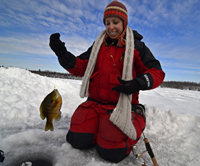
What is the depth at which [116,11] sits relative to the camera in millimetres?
2232

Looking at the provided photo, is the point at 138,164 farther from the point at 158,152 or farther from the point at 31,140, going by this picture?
the point at 31,140

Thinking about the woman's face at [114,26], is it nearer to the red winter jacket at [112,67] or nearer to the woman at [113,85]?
the woman at [113,85]

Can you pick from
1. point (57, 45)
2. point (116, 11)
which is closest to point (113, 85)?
point (57, 45)

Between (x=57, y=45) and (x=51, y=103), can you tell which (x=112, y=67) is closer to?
(x=57, y=45)

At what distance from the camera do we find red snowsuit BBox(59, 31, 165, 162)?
1960mm

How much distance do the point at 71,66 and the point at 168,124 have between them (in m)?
A: 2.42

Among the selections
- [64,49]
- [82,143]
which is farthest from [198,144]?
[64,49]

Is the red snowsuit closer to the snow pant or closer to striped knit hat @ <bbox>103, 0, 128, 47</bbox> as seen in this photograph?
the snow pant

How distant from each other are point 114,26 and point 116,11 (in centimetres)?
23

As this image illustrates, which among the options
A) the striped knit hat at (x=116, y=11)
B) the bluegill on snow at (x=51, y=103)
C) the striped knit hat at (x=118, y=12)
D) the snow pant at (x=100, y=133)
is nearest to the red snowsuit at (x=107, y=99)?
the snow pant at (x=100, y=133)

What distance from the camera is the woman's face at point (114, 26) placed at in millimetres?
2295

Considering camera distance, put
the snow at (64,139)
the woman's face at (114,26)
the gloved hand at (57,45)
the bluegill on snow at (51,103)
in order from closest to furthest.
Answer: the bluegill on snow at (51,103)
the snow at (64,139)
the gloved hand at (57,45)
the woman's face at (114,26)

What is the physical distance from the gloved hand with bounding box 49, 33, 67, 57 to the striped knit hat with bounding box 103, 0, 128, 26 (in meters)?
0.89

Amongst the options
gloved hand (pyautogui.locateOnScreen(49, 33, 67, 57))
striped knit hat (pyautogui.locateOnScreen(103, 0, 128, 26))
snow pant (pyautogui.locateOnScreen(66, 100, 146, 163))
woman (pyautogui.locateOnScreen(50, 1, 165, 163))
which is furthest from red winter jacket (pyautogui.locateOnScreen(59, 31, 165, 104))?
striped knit hat (pyautogui.locateOnScreen(103, 0, 128, 26))
